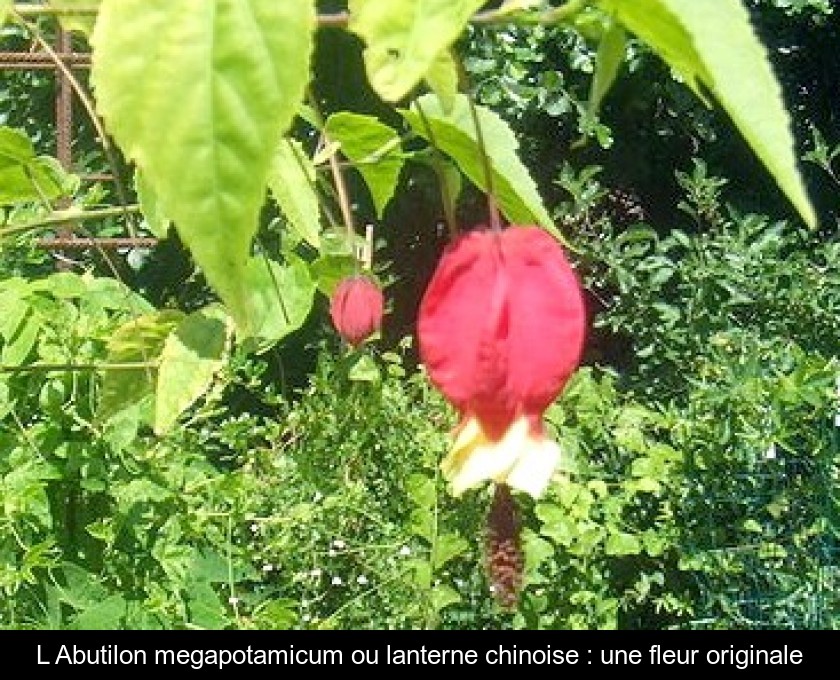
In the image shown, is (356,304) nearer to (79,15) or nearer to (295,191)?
(295,191)

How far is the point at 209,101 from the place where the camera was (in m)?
0.33

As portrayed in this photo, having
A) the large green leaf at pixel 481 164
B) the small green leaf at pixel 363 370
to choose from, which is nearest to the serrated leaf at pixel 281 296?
the large green leaf at pixel 481 164

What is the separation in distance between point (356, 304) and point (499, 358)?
425 mm

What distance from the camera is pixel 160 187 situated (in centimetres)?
33

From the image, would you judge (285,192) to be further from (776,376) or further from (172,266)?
(172,266)

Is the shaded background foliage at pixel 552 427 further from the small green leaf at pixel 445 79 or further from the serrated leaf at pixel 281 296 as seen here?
the small green leaf at pixel 445 79

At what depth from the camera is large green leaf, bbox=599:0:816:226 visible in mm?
322

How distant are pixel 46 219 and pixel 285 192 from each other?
0.11m

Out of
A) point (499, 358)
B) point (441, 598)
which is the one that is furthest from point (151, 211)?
point (441, 598)

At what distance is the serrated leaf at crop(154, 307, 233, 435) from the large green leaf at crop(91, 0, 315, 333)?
0.38 meters

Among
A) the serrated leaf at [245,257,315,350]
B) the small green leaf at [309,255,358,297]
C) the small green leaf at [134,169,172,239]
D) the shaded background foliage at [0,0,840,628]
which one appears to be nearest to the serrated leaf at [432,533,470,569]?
the shaded background foliage at [0,0,840,628]

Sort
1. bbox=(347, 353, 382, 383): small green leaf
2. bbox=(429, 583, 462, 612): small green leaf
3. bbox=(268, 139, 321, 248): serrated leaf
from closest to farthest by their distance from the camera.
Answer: bbox=(268, 139, 321, 248): serrated leaf
bbox=(347, 353, 382, 383): small green leaf
bbox=(429, 583, 462, 612): small green leaf

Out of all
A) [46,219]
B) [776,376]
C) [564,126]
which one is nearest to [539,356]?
[46,219]

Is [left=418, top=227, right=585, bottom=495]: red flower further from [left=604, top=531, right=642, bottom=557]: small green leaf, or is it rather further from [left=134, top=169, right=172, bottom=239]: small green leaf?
[left=604, top=531, right=642, bottom=557]: small green leaf
